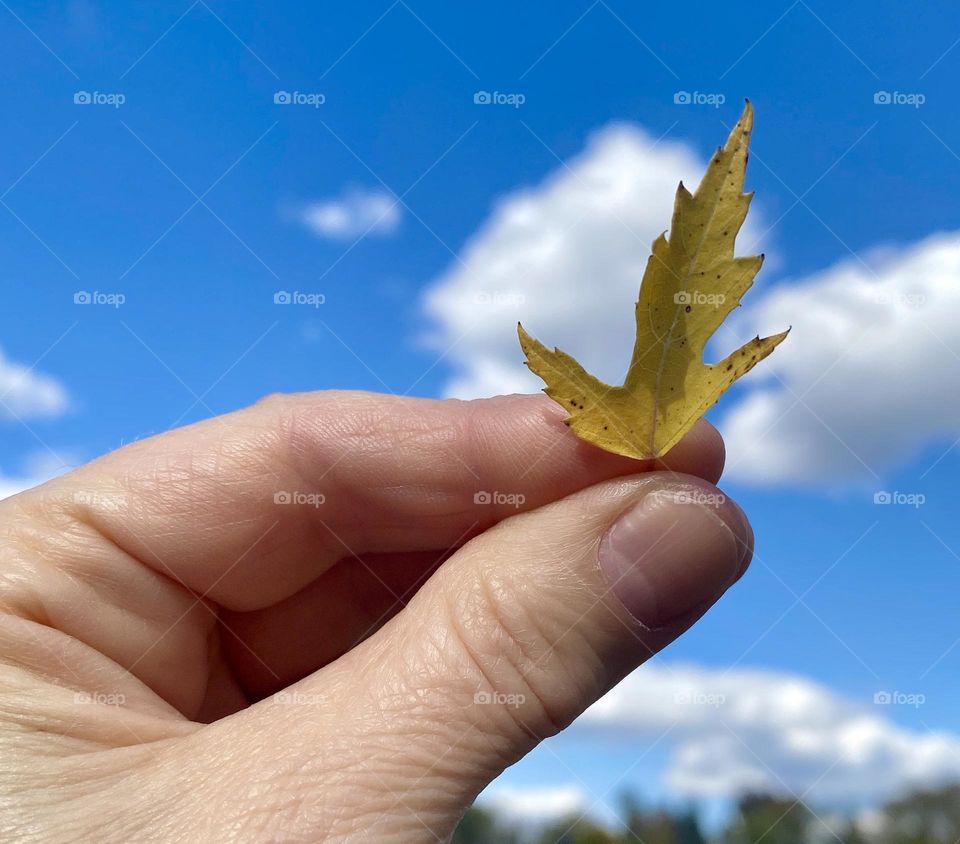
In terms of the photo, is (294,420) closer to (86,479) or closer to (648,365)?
(86,479)

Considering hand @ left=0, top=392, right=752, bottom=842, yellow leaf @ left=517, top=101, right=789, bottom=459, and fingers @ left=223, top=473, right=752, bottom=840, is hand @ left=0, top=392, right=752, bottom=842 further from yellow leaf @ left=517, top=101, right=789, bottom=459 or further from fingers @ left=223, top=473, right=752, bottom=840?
yellow leaf @ left=517, top=101, right=789, bottom=459

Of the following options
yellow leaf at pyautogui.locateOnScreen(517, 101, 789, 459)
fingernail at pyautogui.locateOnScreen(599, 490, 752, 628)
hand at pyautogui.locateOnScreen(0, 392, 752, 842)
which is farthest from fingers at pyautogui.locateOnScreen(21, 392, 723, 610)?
fingernail at pyautogui.locateOnScreen(599, 490, 752, 628)

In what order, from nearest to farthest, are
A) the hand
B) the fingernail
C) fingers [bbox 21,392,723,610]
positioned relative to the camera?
the hand, the fingernail, fingers [bbox 21,392,723,610]

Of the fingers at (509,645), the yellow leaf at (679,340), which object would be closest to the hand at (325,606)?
the fingers at (509,645)

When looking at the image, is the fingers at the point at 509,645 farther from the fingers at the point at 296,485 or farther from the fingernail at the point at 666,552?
the fingers at the point at 296,485

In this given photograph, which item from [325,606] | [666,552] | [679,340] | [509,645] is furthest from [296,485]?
[679,340]

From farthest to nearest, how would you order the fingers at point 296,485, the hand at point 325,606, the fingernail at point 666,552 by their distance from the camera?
the fingers at point 296,485 → the fingernail at point 666,552 → the hand at point 325,606

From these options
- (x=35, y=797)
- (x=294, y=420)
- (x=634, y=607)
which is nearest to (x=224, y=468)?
(x=294, y=420)

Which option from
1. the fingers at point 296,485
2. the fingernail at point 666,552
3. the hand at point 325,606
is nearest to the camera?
the hand at point 325,606
